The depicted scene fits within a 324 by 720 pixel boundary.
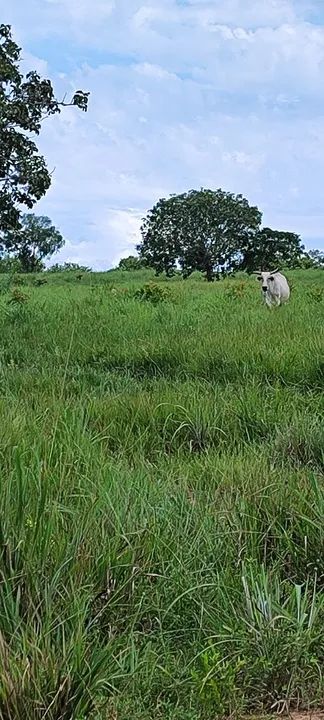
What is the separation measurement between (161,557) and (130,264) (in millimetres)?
39067

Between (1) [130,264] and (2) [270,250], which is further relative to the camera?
(1) [130,264]

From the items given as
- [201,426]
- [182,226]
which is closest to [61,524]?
[201,426]

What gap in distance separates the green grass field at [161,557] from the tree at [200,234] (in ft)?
104

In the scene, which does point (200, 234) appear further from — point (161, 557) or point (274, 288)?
point (161, 557)

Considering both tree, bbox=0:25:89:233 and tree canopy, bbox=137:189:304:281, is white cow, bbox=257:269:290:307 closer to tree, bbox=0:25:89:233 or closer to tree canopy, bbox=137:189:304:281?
tree, bbox=0:25:89:233

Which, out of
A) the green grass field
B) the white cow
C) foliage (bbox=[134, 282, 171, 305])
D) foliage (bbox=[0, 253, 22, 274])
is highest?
foliage (bbox=[0, 253, 22, 274])

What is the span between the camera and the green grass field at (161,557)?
62.5 inches

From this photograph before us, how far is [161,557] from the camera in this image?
2131mm

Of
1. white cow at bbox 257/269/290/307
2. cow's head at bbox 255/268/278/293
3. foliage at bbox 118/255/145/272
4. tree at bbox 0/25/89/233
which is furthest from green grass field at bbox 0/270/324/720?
foliage at bbox 118/255/145/272

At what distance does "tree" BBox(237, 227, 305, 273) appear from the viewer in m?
34.2

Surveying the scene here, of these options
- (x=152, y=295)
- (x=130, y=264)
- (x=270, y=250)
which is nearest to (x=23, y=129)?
(x=152, y=295)

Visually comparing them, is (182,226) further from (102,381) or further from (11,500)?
(11,500)

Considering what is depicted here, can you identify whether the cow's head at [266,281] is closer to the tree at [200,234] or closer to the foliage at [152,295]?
the foliage at [152,295]

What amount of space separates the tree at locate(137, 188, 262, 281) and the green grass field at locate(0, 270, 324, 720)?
31.6 metres
